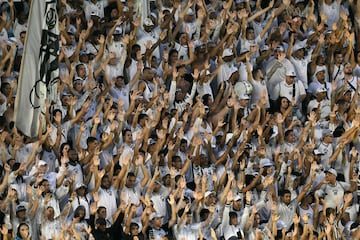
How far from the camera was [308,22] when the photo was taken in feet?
46.9

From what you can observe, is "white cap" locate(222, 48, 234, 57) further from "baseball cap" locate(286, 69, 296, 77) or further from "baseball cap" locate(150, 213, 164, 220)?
"baseball cap" locate(150, 213, 164, 220)

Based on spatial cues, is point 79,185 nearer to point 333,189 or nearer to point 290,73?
point 333,189

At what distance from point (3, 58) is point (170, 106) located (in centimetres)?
170

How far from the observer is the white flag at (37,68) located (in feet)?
41.4

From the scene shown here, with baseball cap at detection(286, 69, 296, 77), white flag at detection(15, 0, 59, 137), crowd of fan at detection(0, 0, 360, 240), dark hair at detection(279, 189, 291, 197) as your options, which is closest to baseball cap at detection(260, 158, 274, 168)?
crowd of fan at detection(0, 0, 360, 240)

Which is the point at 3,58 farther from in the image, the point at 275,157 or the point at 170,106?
the point at 275,157

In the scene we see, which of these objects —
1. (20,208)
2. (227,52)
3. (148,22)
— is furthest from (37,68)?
(227,52)

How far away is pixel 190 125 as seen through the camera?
13211 mm

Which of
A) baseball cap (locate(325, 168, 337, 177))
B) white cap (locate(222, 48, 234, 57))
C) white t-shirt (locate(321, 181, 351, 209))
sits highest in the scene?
white cap (locate(222, 48, 234, 57))

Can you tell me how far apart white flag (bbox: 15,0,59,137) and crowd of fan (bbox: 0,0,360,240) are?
11cm

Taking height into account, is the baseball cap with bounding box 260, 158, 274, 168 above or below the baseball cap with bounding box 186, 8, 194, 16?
below

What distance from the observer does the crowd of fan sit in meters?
12.3

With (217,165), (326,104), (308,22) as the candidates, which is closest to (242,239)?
(217,165)

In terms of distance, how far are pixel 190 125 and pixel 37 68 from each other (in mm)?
1613
